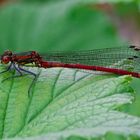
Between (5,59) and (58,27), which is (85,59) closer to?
(5,59)

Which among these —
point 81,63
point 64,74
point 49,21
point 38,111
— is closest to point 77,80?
point 64,74

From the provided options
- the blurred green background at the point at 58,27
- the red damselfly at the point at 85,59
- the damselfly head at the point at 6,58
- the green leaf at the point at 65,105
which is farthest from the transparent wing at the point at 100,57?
the blurred green background at the point at 58,27

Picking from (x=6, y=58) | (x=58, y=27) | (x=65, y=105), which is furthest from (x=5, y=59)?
(x=58, y=27)

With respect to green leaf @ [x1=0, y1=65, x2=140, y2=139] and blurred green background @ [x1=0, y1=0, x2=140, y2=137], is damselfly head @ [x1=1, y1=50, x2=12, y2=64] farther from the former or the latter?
blurred green background @ [x1=0, y1=0, x2=140, y2=137]

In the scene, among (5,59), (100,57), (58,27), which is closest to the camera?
(5,59)

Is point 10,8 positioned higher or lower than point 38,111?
higher

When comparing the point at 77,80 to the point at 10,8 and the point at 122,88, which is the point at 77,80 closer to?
the point at 122,88

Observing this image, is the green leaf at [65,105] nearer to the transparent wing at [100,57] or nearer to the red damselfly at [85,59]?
the red damselfly at [85,59]
